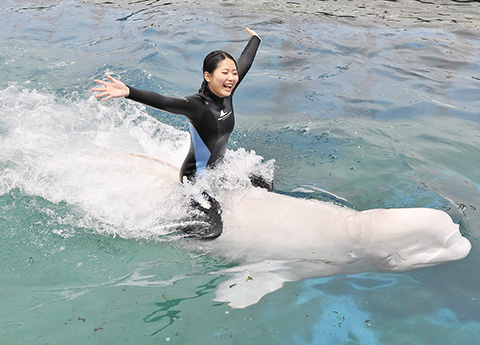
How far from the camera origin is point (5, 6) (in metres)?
13.0

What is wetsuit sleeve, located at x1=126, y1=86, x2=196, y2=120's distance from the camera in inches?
142

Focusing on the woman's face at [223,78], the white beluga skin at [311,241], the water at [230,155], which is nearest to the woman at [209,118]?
the woman's face at [223,78]

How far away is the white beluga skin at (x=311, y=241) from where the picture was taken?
12.5 ft

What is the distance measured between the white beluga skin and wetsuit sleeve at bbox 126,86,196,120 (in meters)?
0.92

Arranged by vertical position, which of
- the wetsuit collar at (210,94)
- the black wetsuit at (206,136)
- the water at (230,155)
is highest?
the wetsuit collar at (210,94)

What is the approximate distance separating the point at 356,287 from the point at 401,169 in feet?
7.23

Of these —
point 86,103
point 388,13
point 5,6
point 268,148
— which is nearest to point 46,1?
point 5,6

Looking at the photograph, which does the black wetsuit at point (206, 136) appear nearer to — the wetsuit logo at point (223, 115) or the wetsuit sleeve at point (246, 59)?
the wetsuit logo at point (223, 115)

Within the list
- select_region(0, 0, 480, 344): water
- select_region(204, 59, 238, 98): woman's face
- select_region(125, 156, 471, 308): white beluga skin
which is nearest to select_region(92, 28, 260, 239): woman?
select_region(204, 59, 238, 98): woman's face

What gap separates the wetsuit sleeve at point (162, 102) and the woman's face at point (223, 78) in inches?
10.5

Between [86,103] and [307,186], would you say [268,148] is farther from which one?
[86,103]

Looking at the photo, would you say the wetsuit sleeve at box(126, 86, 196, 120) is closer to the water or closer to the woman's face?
the woman's face

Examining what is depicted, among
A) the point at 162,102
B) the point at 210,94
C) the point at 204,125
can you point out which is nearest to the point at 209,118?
the point at 204,125

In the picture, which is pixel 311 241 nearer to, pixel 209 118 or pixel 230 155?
pixel 230 155
